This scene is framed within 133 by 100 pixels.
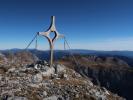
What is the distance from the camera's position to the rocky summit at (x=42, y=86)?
25391mm

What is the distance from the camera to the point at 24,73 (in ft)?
108

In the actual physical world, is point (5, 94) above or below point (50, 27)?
below

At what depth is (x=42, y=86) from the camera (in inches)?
1122

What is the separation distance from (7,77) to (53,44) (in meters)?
8.67

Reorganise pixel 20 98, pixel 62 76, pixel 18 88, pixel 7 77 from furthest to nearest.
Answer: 1. pixel 62 76
2. pixel 7 77
3. pixel 18 88
4. pixel 20 98

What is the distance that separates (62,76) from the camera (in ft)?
112

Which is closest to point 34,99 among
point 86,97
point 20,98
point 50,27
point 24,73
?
point 20,98

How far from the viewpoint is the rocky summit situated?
83.3 ft

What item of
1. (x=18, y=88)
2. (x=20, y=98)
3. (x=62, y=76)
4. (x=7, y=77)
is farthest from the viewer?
(x=62, y=76)

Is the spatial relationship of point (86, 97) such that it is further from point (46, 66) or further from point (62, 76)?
point (46, 66)

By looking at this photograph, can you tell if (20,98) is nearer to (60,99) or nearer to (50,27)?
(60,99)

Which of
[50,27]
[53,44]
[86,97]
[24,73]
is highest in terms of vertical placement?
[50,27]

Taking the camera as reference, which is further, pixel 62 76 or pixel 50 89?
pixel 62 76

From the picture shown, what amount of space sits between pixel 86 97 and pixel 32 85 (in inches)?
267
